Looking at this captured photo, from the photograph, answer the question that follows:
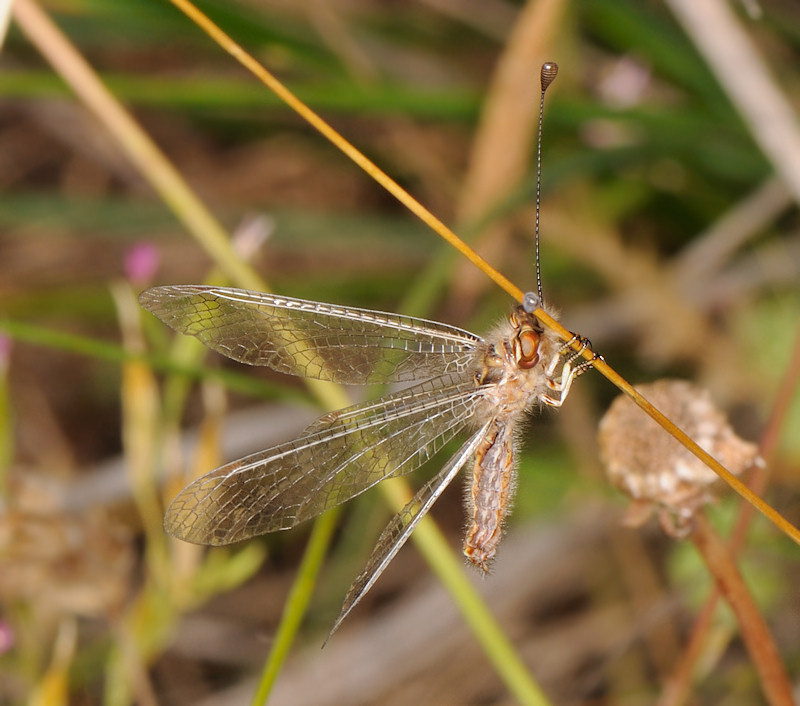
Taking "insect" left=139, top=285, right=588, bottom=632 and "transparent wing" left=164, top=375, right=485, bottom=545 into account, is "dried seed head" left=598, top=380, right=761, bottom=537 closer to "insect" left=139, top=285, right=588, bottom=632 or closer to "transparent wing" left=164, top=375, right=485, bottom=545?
"insect" left=139, top=285, right=588, bottom=632

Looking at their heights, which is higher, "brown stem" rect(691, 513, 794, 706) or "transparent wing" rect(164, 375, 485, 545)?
"transparent wing" rect(164, 375, 485, 545)

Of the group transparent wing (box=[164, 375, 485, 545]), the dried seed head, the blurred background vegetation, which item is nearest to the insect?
transparent wing (box=[164, 375, 485, 545])

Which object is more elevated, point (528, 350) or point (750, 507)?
point (528, 350)

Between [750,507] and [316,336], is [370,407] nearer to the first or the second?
[316,336]

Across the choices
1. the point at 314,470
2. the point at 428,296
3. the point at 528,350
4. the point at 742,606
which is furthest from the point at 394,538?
the point at 428,296

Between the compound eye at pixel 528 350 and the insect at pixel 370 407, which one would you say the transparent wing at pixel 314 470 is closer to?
the insect at pixel 370 407
